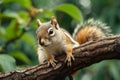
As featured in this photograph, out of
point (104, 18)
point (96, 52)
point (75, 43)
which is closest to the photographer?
point (96, 52)

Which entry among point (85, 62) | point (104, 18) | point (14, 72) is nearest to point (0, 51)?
point (14, 72)

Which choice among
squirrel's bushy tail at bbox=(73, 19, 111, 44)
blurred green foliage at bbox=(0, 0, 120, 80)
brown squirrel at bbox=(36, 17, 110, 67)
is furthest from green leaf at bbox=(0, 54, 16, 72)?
squirrel's bushy tail at bbox=(73, 19, 111, 44)

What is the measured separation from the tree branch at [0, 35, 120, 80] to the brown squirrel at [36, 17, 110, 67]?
39 mm

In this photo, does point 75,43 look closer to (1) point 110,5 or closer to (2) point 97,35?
(2) point 97,35

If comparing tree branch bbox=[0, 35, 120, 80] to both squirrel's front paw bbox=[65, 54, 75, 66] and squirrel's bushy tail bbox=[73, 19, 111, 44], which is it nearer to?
squirrel's front paw bbox=[65, 54, 75, 66]

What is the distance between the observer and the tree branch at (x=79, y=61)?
2754mm

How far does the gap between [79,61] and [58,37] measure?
23 centimetres

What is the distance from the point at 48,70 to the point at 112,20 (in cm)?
233

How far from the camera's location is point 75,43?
10.1 feet

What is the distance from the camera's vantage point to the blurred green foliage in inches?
130

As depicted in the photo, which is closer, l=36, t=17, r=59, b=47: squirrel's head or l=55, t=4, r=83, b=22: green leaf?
l=36, t=17, r=59, b=47: squirrel's head

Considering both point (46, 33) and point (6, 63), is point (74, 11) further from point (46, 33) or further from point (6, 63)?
point (6, 63)

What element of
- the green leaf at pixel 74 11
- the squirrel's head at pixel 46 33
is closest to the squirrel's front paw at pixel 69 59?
the squirrel's head at pixel 46 33

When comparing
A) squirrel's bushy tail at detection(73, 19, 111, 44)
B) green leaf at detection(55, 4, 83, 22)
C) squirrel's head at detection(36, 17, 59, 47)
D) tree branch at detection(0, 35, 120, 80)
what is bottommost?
tree branch at detection(0, 35, 120, 80)
